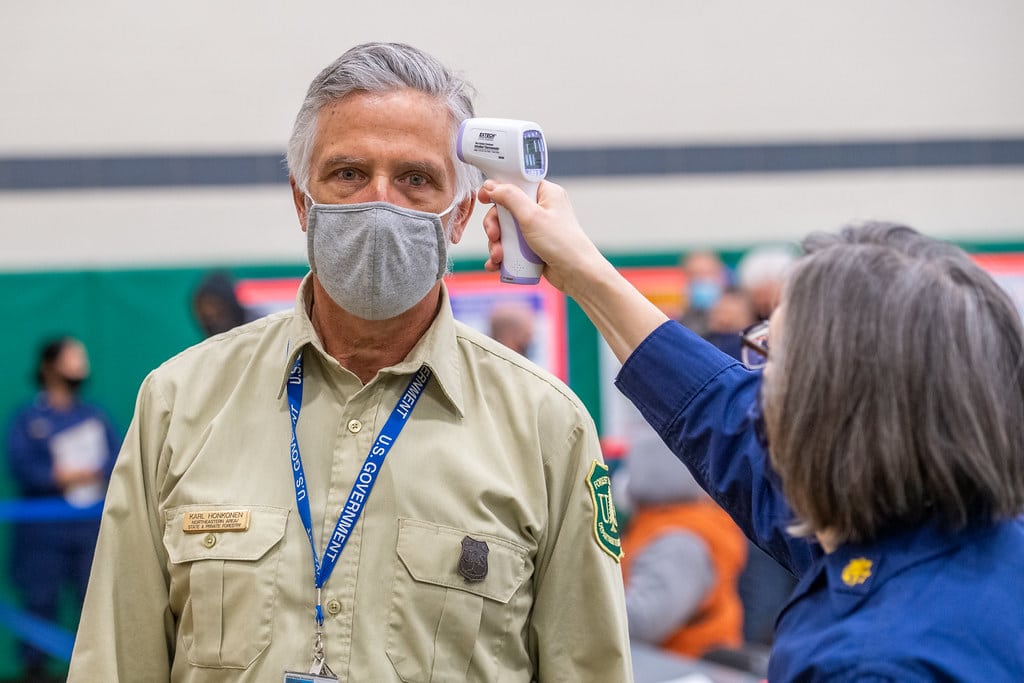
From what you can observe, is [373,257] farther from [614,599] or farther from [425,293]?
[614,599]

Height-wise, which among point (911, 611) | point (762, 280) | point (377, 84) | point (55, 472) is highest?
point (377, 84)

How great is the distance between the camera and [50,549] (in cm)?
712

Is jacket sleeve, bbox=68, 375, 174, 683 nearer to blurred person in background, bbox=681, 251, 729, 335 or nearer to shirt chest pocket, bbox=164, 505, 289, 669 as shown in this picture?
shirt chest pocket, bbox=164, 505, 289, 669

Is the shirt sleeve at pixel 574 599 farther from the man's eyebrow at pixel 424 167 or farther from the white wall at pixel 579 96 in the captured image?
the white wall at pixel 579 96

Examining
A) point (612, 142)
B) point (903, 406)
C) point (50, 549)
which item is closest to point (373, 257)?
point (903, 406)

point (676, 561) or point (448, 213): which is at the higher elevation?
point (448, 213)

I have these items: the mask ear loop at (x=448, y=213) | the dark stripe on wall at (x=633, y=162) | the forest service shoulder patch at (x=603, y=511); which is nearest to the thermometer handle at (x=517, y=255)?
the mask ear loop at (x=448, y=213)

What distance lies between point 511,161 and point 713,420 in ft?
2.02

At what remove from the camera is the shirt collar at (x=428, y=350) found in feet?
7.06

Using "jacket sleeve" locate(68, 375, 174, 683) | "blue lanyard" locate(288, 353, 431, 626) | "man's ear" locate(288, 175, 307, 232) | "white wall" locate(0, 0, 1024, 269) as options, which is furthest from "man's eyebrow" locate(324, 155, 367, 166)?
"white wall" locate(0, 0, 1024, 269)

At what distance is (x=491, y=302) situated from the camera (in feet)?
26.2

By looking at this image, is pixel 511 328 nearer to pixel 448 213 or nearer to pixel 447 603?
pixel 448 213

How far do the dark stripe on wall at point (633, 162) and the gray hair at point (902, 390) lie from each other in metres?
7.25

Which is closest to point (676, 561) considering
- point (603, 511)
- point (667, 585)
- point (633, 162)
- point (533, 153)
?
point (667, 585)
